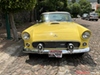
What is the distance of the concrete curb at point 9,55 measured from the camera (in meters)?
5.79

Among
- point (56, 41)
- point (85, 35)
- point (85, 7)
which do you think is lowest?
point (85, 7)

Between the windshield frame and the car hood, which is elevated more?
the windshield frame

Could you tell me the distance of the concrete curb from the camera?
5790 millimetres

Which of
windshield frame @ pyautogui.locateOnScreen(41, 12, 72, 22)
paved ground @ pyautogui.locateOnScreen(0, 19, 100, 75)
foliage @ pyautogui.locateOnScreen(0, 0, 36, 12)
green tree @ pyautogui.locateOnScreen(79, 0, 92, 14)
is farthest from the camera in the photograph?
green tree @ pyautogui.locateOnScreen(79, 0, 92, 14)

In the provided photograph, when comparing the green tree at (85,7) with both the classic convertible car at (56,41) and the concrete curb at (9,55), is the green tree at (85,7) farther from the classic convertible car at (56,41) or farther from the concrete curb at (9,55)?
the classic convertible car at (56,41)

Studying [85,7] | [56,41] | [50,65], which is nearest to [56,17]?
[56,41]

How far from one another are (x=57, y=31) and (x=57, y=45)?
1.53 feet

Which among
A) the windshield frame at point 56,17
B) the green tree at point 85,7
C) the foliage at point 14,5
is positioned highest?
the foliage at point 14,5

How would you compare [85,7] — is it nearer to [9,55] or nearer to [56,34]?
[9,55]

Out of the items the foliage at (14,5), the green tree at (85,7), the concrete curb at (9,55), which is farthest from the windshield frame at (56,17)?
the green tree at (85,7)

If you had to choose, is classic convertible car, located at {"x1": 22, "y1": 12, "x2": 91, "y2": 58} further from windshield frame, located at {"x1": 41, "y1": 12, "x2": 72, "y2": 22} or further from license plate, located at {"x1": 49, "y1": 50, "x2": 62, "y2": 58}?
windshield frame, located at {"x1": 41, "y1": 12, "x2": 72, "y2": 22}

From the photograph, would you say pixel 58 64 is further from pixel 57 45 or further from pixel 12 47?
pixel 12 47

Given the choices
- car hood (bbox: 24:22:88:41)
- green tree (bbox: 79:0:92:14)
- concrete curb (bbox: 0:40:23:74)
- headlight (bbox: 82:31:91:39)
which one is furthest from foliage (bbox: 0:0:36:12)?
green tree (bbox: 79:0:92:14)

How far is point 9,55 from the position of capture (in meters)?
6.83
